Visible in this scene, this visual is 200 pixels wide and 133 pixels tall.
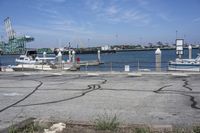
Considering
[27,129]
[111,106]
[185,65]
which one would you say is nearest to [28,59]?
[185,65]

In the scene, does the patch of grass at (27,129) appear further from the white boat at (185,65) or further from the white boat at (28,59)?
the white boat at (28,59)

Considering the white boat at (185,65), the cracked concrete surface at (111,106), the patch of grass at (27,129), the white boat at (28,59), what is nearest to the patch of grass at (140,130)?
the cracked concrete surface at (111,106)

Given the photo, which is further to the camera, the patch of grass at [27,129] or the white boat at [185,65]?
the white boat at [185,65]

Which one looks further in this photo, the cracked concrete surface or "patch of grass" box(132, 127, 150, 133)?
the cracked concrete surface

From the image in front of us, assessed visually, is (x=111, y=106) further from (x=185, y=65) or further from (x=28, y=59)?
(x=28, y=59)

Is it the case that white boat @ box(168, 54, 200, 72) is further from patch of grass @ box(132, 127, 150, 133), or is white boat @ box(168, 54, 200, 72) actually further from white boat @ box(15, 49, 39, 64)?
patch of grass @ box(132, 127, 150, 133)

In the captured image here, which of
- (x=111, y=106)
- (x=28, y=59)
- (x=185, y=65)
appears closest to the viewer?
(x=111, y=106)

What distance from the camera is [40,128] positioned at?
7.39m

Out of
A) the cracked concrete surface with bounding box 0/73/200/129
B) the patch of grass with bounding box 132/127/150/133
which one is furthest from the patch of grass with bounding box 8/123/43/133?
the patch of grass with bounding box 132/127/150/133

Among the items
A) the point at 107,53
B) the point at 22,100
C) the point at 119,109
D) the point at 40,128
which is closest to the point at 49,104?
the point at 22,100

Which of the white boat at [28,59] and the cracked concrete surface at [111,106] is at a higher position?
the white boat at [28,59]

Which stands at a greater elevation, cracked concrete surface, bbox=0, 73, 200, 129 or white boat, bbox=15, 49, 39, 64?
white boat, bbox=15, 49, 39, 64

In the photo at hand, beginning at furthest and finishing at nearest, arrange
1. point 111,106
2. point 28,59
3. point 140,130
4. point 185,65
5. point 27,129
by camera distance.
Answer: point 28,59, point 185,65, point 111,106, point 27,129, point 140,130

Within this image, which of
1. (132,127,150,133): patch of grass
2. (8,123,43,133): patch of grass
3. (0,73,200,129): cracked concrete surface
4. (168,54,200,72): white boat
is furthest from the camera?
(168,54,200,72): white boat
